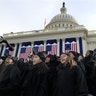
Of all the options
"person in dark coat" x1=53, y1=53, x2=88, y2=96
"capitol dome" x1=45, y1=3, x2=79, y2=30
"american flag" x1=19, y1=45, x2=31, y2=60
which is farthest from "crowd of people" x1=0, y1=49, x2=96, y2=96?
"capitol dome" x1=45, y1=3, x2=79, y2=30

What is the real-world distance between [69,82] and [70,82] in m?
0.02

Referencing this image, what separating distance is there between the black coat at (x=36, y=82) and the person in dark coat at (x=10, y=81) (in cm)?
17

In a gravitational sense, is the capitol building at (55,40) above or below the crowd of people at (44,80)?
above

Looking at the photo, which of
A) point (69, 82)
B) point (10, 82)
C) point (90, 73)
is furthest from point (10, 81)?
point (90, 73)

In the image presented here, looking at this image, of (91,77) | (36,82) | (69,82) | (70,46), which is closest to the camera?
(69,82)

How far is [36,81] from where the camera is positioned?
4.51m

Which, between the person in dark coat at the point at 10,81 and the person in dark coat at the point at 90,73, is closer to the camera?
the person in dark coat at the point at 10,81

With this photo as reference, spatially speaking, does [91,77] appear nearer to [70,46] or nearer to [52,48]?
[70,46]

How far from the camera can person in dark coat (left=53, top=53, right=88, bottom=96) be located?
4059mm

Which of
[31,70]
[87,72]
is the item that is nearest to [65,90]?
[31,70]

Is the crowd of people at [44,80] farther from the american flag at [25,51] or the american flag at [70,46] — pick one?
the american flag at [25,51]

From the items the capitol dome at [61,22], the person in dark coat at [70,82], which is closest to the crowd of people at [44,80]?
the person in dark coat at [70,82]

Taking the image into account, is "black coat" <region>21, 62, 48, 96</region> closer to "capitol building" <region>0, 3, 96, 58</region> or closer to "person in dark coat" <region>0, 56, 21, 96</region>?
"person in dark coat" <region>0, 56, 21, 96</region>

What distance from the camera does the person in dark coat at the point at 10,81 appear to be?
177 inches
